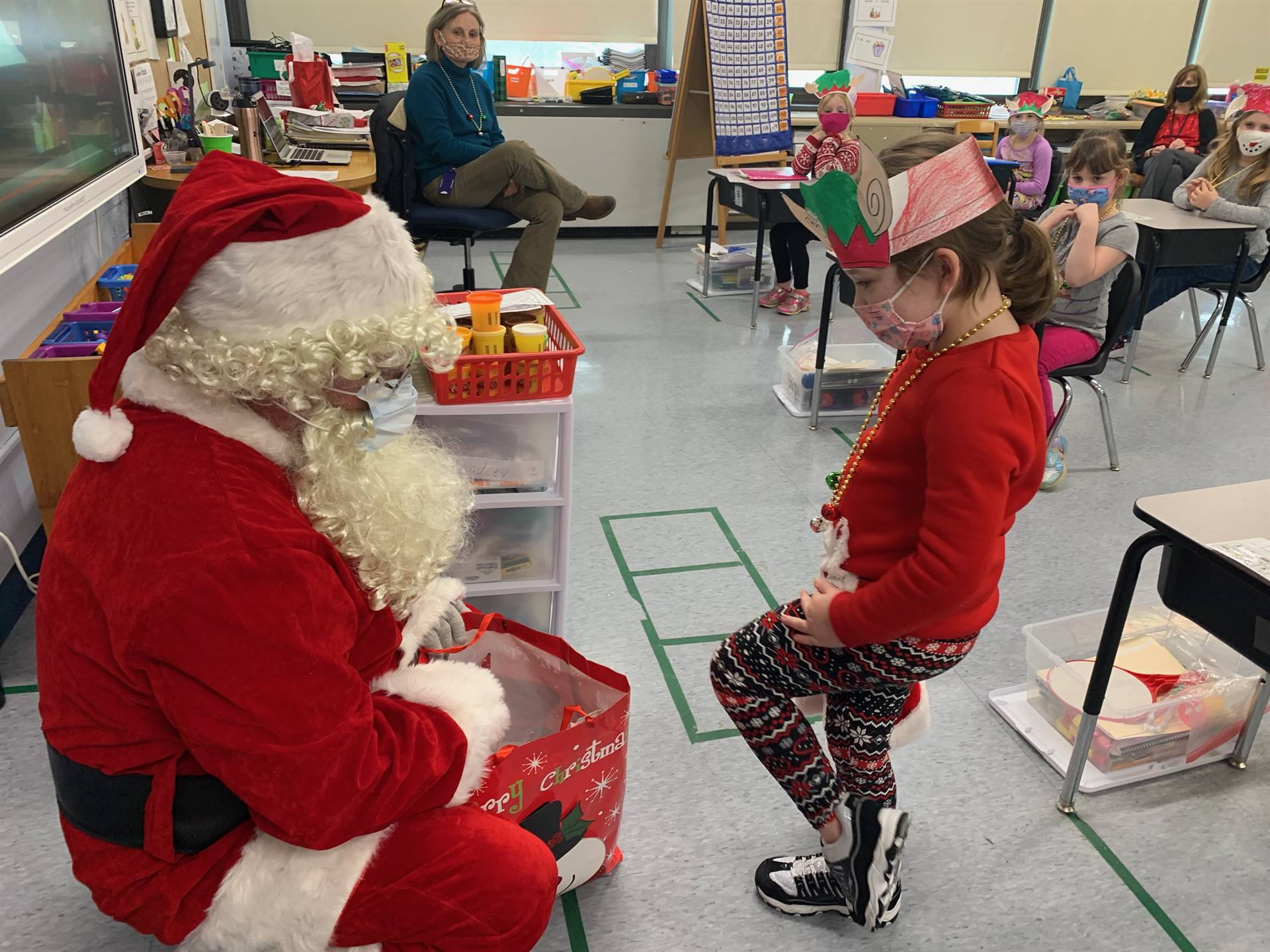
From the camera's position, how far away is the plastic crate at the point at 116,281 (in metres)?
2.37

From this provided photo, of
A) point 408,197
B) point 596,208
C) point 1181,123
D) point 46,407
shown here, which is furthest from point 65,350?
point 1181,123

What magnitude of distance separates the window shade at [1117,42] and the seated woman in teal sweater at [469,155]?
16.0ft

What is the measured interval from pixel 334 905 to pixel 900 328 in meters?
1.01

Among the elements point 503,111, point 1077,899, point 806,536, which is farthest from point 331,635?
→ point 503,111

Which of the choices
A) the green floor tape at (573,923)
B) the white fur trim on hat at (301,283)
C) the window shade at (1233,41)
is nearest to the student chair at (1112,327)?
the green floor tape at (573,923)

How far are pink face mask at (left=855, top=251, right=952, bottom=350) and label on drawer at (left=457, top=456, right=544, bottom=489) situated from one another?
90cm

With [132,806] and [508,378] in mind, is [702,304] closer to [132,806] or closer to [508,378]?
[508,378]

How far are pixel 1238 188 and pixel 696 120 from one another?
297 cm

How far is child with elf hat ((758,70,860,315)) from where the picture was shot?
441 centimetres

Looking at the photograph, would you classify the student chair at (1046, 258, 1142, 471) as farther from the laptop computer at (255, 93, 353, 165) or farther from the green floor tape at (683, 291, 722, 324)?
the laptop computer at (255, 93, 353, 165)

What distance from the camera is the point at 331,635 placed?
3.30 feet

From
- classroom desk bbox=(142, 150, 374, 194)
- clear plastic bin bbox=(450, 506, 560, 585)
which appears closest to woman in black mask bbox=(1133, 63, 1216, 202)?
classroom desk bbox=(142, 150, 374, 194)

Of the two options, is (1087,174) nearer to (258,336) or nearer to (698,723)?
(698,723)

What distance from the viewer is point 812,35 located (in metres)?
6.48
